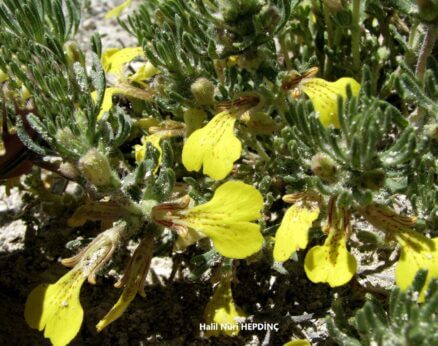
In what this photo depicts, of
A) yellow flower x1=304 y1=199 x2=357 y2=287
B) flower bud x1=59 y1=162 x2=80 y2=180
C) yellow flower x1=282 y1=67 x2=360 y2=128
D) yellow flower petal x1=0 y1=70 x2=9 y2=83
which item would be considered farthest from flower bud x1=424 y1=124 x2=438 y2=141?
yellow flower petal x1=0 y1=70 x2=9 y2=83

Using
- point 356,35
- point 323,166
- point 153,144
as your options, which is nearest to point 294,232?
point 323,166

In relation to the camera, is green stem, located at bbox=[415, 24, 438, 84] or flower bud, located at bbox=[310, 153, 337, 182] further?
green stem, located at bbox=[415, 24, 438, 84]

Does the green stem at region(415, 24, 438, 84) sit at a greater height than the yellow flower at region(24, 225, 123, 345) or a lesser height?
greater

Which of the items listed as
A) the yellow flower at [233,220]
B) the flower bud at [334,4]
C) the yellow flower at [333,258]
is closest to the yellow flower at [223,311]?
the yellow flower at [233,220]

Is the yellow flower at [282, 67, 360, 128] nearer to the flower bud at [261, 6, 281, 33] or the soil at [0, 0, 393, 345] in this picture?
the flower bud at [261, 6, 281, 33]

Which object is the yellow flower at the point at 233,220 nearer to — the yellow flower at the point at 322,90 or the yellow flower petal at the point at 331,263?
the yellow flower petal at the point at 331,263

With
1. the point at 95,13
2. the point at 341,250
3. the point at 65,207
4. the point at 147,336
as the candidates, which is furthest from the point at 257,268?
the point at 95,13

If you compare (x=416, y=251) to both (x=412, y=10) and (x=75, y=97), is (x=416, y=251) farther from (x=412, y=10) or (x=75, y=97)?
(x=75, y=97)

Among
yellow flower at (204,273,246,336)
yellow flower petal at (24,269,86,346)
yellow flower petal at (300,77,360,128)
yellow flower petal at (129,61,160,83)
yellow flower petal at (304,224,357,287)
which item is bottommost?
yellow flower at (204,273,246,336)

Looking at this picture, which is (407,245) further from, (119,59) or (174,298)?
(119,59)
